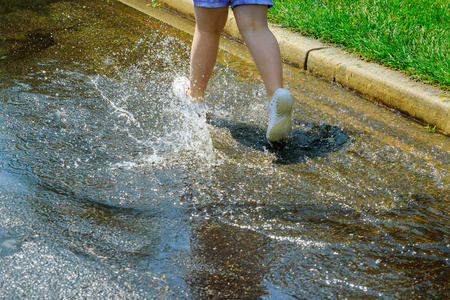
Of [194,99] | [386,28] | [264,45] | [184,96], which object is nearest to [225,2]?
[264,45]

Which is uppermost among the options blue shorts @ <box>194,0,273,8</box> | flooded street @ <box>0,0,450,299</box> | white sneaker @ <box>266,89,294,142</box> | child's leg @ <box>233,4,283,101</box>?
blue shorts @ <box>194,0,273,8</box>

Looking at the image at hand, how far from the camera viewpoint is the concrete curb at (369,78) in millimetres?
3430

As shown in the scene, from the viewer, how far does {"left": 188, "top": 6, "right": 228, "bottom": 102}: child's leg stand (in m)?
3.03

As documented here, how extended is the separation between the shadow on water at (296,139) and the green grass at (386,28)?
94 centimetres

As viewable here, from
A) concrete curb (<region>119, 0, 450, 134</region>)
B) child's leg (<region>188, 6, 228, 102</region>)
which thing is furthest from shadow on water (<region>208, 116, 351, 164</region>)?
concrete curb (<region>119, 0, 450, 134</region>)

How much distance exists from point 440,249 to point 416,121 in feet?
5.15

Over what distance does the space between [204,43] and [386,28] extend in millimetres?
1847

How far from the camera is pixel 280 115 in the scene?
283 centimetres

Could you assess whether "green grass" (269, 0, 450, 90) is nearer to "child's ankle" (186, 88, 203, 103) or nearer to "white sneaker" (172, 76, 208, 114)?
"white sneaker" (172, 76, 208, 114)

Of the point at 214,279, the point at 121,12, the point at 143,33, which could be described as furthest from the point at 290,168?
the point at 121,12

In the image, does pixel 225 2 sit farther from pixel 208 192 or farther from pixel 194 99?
pixel 208 192

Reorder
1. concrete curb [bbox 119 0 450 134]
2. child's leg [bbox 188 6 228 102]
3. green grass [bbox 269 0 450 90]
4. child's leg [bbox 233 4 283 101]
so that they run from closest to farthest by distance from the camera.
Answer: child's leg [bbox 233 4 283 101] < child's leg [bbox 188 6 228 102] < concrete curb [bbox 119 0 450 134] < green grass [bbox 269 0 450 90]

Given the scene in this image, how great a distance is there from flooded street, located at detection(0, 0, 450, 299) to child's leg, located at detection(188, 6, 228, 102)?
0.69 feet

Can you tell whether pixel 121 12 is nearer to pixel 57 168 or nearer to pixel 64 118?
pixel 64 118
